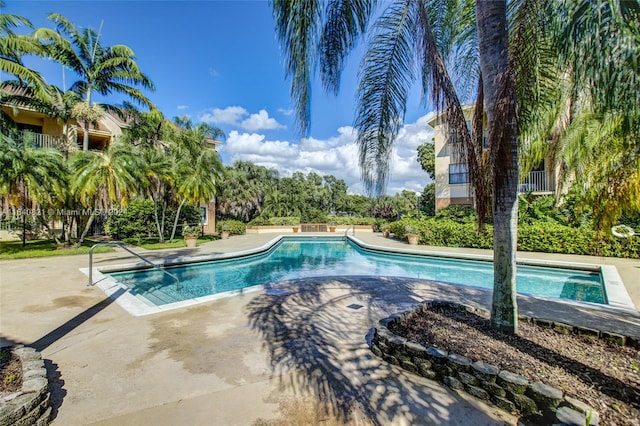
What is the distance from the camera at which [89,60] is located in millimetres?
16672

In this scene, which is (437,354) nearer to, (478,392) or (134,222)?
(478,392)

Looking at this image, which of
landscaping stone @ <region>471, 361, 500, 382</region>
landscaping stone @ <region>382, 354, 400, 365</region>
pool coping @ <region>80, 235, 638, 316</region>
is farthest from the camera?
pool coping @ <region>80, 235, 638, 316</region>

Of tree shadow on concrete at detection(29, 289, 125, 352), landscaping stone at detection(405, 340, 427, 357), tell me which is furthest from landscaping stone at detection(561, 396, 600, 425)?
tree shadow on concrete at detection(29, 289, 125, 352)

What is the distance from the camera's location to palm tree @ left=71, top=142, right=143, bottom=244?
12.7 m

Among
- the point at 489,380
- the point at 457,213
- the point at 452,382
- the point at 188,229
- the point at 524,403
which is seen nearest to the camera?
the point at 524,403

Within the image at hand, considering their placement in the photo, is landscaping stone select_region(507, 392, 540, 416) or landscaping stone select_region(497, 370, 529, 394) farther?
landscaping stone select_region(497, 370, 529, 394)

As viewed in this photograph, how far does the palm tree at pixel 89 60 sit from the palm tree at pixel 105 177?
11.3 feet

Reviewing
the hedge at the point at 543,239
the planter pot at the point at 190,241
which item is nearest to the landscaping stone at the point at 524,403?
the hedge at the point at 543,239

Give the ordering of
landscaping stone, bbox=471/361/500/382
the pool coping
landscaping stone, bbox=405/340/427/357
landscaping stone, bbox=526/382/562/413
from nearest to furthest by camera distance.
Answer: landscaping stone, bbox=526/382/562/413 → landscaping stone, bbox=471/361/500/382 → landscaping stone, bbox=405/340/427/357 → the pool coping

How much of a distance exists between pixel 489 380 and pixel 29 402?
435 centimetres

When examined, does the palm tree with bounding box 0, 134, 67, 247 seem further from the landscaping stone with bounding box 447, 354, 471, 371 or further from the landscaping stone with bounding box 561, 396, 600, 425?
the landscaping stone with bounding box 561, 396, 600, 425

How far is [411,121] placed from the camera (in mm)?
4168

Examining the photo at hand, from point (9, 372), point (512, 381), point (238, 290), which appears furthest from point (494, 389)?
A: point (238, 290)

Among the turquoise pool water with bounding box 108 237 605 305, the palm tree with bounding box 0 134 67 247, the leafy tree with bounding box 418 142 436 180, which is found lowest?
the turquoise pool water with bounding box 108 237 605 305
